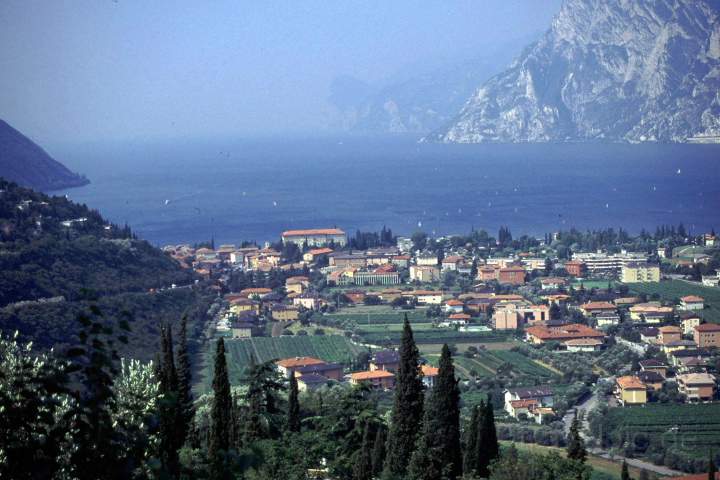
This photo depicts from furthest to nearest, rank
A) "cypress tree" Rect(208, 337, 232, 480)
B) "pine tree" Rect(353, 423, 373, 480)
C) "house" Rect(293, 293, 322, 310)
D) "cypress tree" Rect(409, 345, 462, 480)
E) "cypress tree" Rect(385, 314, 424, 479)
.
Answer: "house" Rect(293, 293, 322, 310) → "cypress tree" Rect(385, 314, 424, 479) → "cypress tree" Rect(208, 337, 232, 480) → "cypress tree" Rect(409, 345, 462, 480) → "pine tree" Rect(353, 423, 373, 480)

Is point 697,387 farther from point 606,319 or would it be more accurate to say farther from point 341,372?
point 606,319

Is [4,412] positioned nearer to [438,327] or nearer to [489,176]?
[438,327]

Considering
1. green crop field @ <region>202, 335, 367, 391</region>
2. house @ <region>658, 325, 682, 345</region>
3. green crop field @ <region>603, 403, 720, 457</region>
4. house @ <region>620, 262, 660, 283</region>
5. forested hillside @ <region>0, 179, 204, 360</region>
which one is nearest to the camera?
green crop field @ <region>603, 403, 720, 457</region>

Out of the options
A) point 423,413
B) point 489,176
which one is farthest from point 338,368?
point 489,176

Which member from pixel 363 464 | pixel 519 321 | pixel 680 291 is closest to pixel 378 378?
pixel 519 321

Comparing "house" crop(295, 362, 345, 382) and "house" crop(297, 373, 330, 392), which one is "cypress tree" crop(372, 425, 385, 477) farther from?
"house" crop(295, 362, 345, 382)

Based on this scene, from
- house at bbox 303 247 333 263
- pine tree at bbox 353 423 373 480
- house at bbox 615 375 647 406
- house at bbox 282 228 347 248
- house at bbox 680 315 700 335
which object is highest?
house at bbox 282 228 347 248

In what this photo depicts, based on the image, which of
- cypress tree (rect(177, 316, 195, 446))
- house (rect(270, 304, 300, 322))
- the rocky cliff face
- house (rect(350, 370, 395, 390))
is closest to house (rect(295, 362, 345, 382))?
house (rect(350, 370, 395, 390))

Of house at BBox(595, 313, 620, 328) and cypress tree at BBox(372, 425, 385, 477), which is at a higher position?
house at BBox(595, 313, 620, 328)

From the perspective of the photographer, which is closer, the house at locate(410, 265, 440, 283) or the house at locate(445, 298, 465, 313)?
the house at locate(445, 298, 465, 313)
